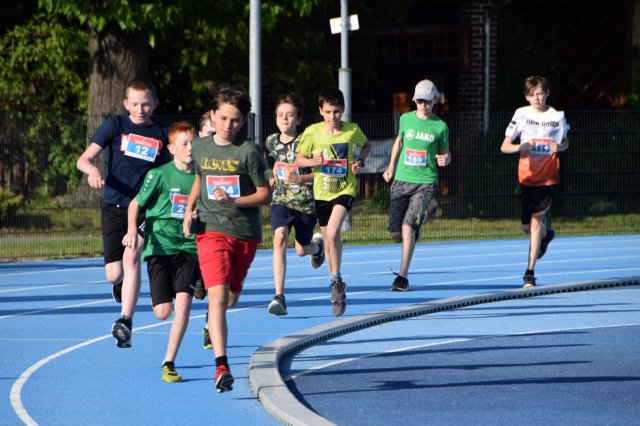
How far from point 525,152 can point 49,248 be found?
25.8 ft

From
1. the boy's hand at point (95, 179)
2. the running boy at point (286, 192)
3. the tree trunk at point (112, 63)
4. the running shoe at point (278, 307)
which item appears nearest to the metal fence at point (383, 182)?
the tree trunk at point (112, 63)

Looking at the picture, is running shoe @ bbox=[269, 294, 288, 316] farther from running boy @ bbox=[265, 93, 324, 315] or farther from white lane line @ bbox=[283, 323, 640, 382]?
white lane line @ bbox=[283, 323, 640, 382]

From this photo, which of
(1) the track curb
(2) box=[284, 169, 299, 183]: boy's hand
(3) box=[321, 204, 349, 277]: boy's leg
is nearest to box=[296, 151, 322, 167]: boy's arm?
(2) box=[284, 169, 299, 183]: boy's hand

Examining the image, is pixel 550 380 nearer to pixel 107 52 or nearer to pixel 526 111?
pixel 526 111

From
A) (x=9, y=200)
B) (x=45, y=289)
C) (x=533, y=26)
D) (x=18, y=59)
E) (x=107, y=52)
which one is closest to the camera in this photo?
(x=45, y=289)

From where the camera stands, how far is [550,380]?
8.66 m

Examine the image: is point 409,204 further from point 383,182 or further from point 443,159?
point 383,182

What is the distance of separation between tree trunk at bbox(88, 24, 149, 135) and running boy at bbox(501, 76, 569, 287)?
12.1 metres

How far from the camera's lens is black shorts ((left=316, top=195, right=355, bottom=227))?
38.5ft

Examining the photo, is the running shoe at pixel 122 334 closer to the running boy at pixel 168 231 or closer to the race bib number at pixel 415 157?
the running boy at pixel 168 231

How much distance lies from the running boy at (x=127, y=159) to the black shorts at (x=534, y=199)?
Result: 4.94 m

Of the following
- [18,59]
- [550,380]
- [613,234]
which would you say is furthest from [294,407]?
[18,59]

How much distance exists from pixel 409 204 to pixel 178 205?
202 inches

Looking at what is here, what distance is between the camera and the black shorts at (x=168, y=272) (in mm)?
8711
